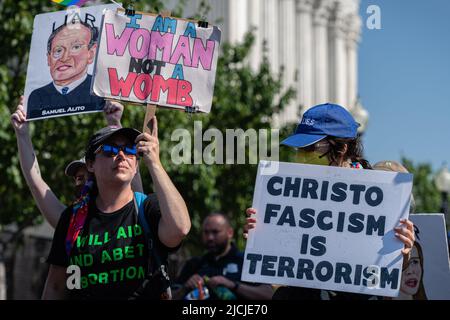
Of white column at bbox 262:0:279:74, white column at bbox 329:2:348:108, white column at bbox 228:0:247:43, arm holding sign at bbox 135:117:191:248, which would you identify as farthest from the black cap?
white column at bbox 329:2:348:108

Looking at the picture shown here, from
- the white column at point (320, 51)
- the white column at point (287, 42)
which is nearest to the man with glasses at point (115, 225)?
the white column at point (287, 42)

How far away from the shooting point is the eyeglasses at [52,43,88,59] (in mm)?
6258

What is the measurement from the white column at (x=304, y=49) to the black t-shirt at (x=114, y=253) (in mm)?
46793

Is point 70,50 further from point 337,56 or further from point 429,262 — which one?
point 337,56

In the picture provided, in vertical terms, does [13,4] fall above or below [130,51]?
above

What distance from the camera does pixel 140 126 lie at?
18.5m

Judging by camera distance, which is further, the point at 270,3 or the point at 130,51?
the point at 270,3

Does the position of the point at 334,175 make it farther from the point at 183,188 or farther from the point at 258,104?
the point at 258,104

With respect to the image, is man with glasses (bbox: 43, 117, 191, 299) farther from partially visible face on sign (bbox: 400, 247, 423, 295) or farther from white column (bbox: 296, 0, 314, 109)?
white column (bbox: 296, 0, 314, 109)

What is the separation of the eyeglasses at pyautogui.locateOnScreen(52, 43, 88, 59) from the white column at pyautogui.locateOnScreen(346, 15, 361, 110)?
2090 inches

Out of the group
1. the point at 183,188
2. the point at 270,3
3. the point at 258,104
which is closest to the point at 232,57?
the point at 258,104

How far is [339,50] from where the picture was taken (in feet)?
191

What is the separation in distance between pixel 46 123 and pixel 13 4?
2.10 m
